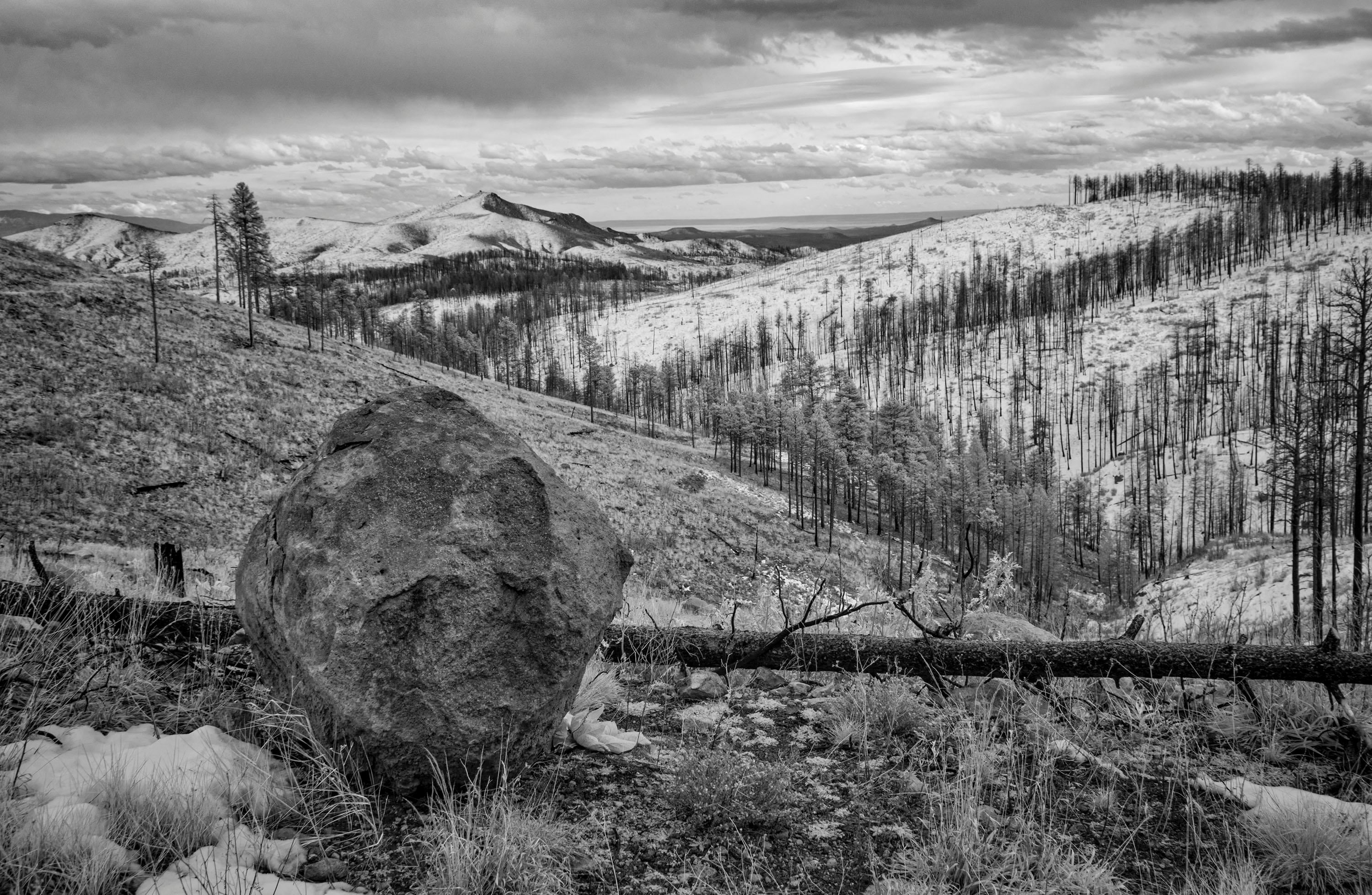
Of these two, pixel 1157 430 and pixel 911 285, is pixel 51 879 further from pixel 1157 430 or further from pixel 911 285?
pixel 911 285

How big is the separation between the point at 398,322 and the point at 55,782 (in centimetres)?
13527

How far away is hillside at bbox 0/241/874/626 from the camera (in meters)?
22.1

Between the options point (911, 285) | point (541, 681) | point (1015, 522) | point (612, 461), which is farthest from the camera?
point (911, 285)

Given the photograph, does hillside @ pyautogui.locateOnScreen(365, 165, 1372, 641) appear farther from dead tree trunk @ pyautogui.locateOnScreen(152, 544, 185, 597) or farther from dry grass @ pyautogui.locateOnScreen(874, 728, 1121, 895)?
dead tree trunk @ pyautogui.locateOnScreen(152, 544, 185, 597)

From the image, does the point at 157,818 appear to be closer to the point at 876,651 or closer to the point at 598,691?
the point at 598,691

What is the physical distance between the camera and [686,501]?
44125 mm

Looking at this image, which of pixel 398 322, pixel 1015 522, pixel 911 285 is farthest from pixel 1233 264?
pixel 398 322

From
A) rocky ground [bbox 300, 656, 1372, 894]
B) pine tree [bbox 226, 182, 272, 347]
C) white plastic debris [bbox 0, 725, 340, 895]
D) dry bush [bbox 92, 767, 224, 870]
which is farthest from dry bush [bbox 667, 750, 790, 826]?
pine tree [bbox 226, 182, 272, 347]

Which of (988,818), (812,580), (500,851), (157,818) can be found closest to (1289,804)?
(988,818)

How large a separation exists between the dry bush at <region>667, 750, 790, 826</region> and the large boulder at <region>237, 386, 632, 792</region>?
812mm

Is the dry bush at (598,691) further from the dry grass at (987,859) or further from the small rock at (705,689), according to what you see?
the dry grass at (987,859)

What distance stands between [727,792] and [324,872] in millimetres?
1713

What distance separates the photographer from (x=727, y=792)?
339cm

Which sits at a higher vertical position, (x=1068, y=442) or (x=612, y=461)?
(x=612, y=461)
